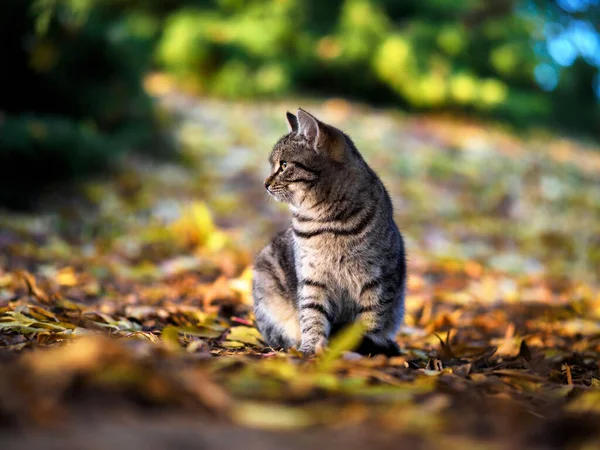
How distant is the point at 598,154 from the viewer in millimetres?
11125

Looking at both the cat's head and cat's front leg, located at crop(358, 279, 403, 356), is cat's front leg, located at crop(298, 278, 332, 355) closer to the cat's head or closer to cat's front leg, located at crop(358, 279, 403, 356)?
cat's front leg, located at crop(358, 279, 403, 356)

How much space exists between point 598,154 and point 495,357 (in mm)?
9625

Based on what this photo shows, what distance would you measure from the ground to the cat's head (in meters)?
0.68

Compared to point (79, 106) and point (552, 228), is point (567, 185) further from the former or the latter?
point (79, 106)

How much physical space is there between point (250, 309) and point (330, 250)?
1092 millimetres

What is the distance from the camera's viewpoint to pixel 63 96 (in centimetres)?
607

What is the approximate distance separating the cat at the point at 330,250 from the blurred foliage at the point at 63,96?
3.24m

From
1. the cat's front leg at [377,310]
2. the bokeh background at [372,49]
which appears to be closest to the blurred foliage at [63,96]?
the bokeh background at [372,49]

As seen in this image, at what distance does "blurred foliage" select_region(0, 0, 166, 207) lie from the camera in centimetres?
545

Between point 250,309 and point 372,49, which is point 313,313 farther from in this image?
point 372,49

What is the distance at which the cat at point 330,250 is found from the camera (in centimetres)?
265

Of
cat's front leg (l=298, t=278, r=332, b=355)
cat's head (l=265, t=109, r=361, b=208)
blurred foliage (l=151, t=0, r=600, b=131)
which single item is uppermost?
blurred foliage (l=151, t=0, r=600, b=131)

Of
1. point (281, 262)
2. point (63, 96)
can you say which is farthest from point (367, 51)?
point (281, 262)

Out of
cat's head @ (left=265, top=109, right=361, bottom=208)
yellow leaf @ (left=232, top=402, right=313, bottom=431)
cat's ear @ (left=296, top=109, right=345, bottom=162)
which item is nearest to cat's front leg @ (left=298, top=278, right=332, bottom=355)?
cat's head @ (left=265, top=109, right=361, bottom=208)
